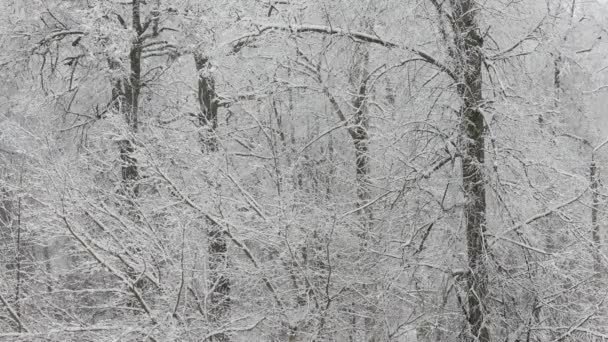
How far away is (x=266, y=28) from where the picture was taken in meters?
10.3

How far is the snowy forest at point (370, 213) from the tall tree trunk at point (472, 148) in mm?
32

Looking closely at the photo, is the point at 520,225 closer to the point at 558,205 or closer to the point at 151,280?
the point at 558,205

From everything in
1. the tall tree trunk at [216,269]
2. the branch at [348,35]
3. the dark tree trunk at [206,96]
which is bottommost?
the tall tree trunk at [216,269]

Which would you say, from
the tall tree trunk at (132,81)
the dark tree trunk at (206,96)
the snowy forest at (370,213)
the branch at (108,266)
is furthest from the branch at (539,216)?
the tall tree trunk at (132,81)

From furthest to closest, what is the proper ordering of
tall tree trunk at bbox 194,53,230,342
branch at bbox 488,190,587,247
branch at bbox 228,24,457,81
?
tall tree trunk at bbox 194,53,230,342 → branch at bbox 228,24,457,81 → branch at bbox 488,190,587,247

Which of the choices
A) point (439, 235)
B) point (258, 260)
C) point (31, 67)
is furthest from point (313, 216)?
point (31, 67)

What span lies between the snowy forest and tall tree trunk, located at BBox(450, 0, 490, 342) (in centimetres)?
→ 3

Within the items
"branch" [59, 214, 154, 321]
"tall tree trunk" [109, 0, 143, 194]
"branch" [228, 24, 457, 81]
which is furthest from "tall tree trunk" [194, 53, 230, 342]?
"branch" [228, 24, 457, 81]

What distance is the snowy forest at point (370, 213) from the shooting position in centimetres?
771

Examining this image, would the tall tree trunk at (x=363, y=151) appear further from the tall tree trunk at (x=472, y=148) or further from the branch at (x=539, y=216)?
the branch at (x=539, y=216)

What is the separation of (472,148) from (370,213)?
6.73ft

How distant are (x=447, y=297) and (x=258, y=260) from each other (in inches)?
108

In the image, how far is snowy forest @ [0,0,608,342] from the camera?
771 cm

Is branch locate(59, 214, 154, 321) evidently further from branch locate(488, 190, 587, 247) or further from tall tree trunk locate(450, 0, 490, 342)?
branch locate(488, 190, 587, 247)
